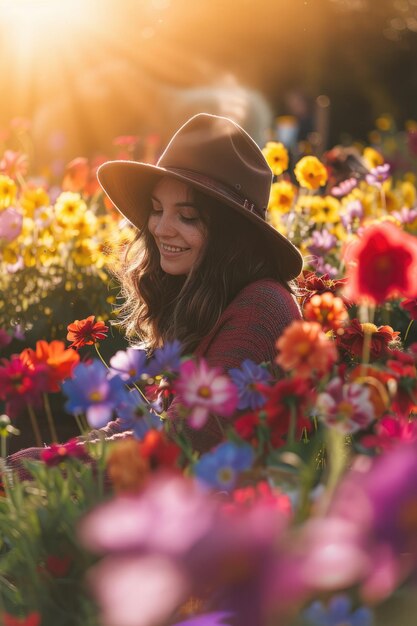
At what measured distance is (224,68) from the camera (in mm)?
13297

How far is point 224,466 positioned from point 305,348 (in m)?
0.21

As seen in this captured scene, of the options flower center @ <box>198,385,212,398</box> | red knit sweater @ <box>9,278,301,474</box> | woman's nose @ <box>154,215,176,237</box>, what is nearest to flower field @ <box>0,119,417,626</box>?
flower center @ <box>198,385,212,398</box>

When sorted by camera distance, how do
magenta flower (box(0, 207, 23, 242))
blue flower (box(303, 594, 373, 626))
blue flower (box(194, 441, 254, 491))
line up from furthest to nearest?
magenta flower (box(0, 207, 23, 242)), blue flower (box(194, 441, 254, 491)), blue flower (box(303, 594, 373, 626))

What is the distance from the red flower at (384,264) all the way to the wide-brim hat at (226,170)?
3.65ft

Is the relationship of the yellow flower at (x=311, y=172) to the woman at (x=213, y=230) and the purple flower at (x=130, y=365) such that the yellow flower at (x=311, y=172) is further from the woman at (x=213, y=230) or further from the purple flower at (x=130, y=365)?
the purple flower at (x=130, y=365)

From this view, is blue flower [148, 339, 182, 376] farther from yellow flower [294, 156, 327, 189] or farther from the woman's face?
yellow flower [294, 156, 327, 189]

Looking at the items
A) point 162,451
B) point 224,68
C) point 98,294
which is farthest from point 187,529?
point 224,68

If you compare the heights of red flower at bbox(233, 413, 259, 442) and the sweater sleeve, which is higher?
red flower at bbox(233, 413, 259, 442)

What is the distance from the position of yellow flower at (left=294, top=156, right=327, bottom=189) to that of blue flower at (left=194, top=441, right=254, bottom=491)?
2881mm

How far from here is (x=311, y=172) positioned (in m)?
3.84

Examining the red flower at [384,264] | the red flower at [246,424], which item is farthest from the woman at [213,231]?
the red flower at [384,264]

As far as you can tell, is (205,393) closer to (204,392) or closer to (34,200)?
(204,392)

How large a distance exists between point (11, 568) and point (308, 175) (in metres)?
2.84

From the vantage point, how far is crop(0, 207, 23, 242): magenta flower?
3484 millimetres
